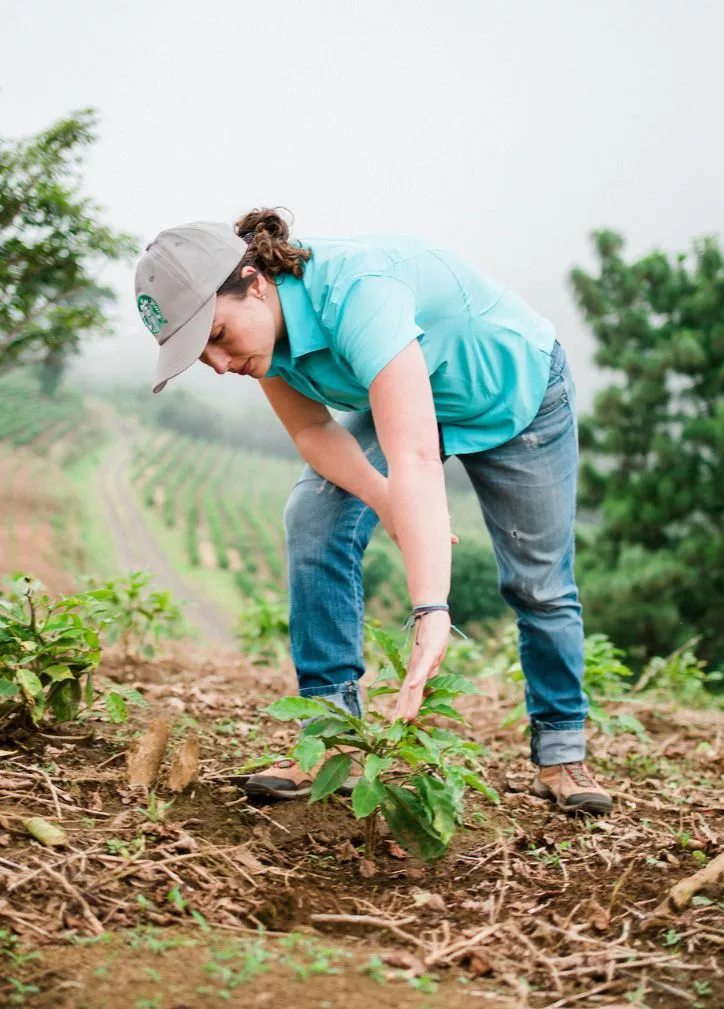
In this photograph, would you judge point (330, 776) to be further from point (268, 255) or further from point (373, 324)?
point (268, 255)

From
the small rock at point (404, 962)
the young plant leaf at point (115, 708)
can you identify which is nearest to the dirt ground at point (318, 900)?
the small rock at point (404, 962)

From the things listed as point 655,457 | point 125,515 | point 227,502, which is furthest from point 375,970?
point 227,502

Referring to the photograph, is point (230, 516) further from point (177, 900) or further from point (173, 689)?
point (177, 900)

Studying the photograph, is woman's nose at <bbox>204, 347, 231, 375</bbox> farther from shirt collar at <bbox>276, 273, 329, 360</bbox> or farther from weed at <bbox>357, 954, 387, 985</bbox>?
weed at <bbox>357, 954, 387, 985</bbox>

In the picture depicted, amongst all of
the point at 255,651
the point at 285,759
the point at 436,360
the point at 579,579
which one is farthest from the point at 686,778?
the point at 579,579

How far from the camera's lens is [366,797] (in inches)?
63.1

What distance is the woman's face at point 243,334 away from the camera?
167cm

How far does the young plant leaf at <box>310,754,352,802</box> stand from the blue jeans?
0.33 meters

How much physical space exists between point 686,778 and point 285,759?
131cm

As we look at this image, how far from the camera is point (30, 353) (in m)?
6.07

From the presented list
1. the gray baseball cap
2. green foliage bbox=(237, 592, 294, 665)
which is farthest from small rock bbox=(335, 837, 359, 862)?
green foliage bbox=(237, 592, 294, 665)

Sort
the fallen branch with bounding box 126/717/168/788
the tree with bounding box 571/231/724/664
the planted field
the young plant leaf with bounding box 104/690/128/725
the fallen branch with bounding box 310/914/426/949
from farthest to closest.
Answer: the planted field
the tree with bounding box 571/231/724/664
the young plant leaf with bounding box 104/690/128/725
the fallen branch with bounding box 126/717/168/788
the fallen branch with bounding box 310/914/426/949

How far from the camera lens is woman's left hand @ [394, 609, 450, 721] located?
1.52 metres

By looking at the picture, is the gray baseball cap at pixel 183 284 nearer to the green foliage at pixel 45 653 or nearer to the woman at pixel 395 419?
the woman at pixel 395 419
